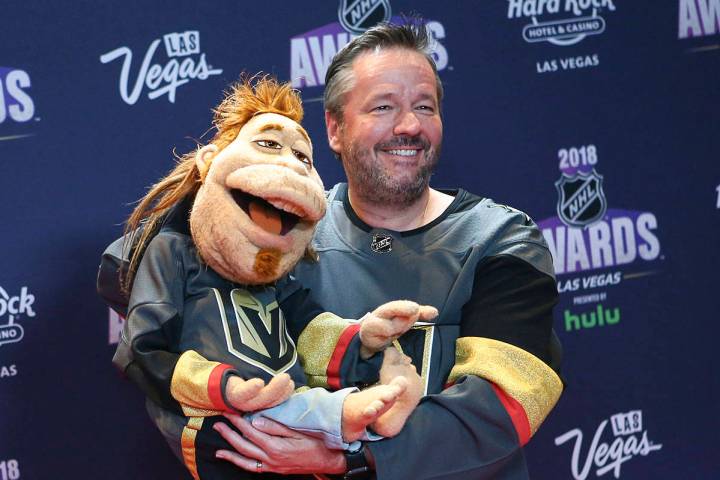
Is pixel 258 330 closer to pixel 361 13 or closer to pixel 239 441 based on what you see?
pixel 239 441

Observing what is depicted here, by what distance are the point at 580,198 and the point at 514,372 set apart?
109 centimetres

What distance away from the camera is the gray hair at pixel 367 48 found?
2.02 m

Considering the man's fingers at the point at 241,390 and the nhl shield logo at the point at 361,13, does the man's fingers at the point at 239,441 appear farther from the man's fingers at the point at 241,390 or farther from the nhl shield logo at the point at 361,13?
the nhl shield logo at the point at 361,13

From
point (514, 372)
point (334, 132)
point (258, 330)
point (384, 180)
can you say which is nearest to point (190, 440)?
point (258, 330)

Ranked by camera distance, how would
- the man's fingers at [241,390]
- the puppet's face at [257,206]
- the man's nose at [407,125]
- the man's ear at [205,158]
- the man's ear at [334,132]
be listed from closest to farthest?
the man's fingers at [241,390], the puppet's face at [257,206], the man's ear at [205,158], the man's nose at [407,125], the man's ear at [334,132]

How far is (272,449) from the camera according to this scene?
1.58 m

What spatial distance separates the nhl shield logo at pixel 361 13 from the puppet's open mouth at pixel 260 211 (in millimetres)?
1045

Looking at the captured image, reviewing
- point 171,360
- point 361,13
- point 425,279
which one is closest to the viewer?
point 171,360

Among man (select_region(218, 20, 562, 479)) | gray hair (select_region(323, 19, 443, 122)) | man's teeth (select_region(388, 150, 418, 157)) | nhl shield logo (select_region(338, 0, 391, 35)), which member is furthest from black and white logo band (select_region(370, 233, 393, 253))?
nhl shield logo (select_region(338, 0, 391, 35))

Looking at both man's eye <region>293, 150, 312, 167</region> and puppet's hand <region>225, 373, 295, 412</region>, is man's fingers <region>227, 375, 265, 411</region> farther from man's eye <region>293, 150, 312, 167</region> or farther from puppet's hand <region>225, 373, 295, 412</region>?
man's eye <region>293, 150, 312, 167</region>

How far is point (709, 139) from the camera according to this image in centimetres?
283

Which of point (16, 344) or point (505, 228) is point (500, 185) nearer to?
point (505, 228)

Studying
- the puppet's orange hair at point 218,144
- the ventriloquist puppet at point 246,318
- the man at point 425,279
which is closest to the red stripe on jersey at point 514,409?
the man at point 425,279

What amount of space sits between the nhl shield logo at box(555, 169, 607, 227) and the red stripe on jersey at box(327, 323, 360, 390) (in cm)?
119
